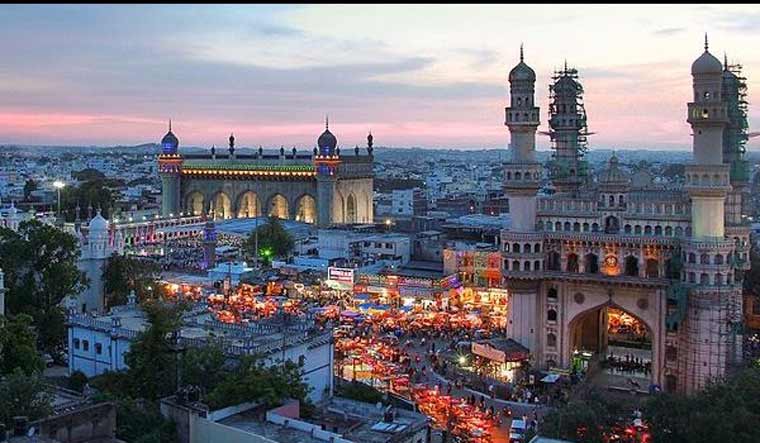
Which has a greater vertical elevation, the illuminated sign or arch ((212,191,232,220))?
arch ((212,191,232,220))

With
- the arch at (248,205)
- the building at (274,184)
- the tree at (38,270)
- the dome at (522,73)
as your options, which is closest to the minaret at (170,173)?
the building at (274,184)

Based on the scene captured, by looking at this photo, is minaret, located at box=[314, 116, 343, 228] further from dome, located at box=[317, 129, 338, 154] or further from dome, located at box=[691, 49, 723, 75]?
dome, located at box=[691, 49, 723, 75]

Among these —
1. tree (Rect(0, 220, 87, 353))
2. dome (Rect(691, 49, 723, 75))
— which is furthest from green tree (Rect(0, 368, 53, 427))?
dome (Rect(691, 49, 723, 75))

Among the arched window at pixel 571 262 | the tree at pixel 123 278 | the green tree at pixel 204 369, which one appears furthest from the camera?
the tree at pixel 123 278

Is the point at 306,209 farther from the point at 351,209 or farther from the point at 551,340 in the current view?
the point at 551,340

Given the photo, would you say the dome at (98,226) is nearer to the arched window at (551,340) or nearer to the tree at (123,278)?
the tree at (123,278)
